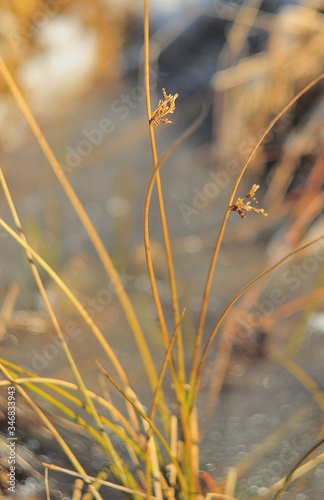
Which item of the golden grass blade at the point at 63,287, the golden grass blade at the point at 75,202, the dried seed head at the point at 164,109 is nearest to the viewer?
the dried seed head at the point at 164,109

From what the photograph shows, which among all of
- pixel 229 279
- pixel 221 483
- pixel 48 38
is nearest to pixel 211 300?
pixel 229 279

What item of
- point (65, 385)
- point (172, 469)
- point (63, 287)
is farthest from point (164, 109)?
point (172, 469)

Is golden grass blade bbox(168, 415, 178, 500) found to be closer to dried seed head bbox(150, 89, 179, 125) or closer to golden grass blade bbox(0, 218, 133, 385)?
golden grass blade bbox(0, 218, 133, 385)

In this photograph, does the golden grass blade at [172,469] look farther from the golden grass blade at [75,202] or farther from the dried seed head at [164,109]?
the dried seed head at [164,109]

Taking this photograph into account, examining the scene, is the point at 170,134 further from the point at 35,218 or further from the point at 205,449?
the point at 205,449

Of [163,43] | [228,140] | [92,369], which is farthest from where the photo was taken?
[163,43]

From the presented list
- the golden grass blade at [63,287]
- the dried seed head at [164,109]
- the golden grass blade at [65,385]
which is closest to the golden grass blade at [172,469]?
the golden grass blade at [65,385]

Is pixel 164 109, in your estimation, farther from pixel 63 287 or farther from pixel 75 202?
pixel 75 202

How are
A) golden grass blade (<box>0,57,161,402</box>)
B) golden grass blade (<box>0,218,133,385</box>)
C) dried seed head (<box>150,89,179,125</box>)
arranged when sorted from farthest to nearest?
golden grass blade (<box>0,57,161,402</box>), golden grass blade (<box>0,218,133,385</box>), dried seed head (<box>150,89,179,125</box>)

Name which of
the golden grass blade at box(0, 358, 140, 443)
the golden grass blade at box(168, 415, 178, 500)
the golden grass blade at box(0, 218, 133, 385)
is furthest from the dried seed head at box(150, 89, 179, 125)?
the golden grass blade at box(168, 415, 178, 500)

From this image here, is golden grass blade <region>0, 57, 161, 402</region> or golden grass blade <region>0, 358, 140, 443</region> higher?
golden grass blade <region>0, 57, 161, 402</region>

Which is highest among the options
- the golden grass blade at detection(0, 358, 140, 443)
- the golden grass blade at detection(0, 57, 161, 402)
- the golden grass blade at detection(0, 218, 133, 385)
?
the golden grass blade at detection(0, 57, 161, 402)
